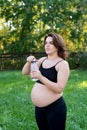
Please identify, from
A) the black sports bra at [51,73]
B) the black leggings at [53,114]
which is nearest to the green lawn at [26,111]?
the black leggings at [53,114]

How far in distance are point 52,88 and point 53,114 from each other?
32 centimetres

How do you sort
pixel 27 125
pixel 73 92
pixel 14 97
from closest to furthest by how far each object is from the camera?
1. pixel 27 125
2. pixel 14 97
3. pixel 73 92

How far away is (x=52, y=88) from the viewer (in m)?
4.05

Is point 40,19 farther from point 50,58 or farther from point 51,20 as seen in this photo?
point 50,58

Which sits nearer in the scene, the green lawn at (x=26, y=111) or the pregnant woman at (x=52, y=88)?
the pregnant woman at (x=52, y=88)

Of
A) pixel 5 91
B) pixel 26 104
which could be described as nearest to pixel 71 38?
pixel 5 91

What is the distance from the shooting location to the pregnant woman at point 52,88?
4113mm

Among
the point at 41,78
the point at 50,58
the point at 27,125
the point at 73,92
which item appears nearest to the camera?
the point at 41,78

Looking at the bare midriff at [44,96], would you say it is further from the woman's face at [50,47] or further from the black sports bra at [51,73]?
the woman's face at [50,47]

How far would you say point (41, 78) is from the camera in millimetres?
4000

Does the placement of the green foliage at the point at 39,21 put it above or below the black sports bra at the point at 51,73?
below

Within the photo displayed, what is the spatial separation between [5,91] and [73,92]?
2073mm

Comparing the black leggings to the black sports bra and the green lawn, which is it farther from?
the green lawn

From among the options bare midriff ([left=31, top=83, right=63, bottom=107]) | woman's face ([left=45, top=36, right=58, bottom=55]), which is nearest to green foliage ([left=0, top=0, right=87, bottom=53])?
woman's face ([left=45, top=36, right=58, bottom=55])
